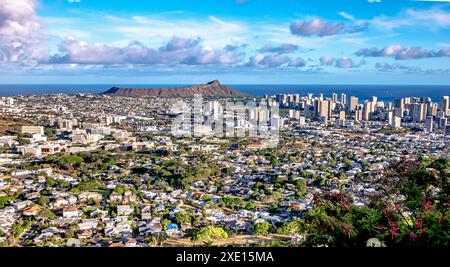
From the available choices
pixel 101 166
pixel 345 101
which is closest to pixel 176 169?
pixel 101 166

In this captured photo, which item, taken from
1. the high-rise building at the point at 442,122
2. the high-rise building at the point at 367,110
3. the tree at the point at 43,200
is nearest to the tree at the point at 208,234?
the tree at the point at 43,200

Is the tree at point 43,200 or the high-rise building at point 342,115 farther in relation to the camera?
the high-rise building at point 342,115

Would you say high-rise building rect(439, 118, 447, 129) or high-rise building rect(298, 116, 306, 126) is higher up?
high-rise building rect(439, 118, 447, 129)

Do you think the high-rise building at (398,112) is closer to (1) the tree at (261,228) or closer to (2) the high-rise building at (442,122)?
(2) the high-rise building at (442,122)

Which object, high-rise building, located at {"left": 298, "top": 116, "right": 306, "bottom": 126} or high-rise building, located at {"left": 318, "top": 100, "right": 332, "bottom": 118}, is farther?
high-rise building, located at {"left": 318, "top": 100, "right": 332, "bottom": 118}

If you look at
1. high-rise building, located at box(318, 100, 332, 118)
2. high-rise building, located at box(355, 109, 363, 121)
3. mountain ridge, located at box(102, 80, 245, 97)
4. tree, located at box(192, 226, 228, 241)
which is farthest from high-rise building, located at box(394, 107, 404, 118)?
tree, located at box(192, 226, 228, 241)

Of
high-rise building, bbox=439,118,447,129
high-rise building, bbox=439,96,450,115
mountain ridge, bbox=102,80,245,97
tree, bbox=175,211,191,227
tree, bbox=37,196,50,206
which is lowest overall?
tree, bbox=175,211,191,227

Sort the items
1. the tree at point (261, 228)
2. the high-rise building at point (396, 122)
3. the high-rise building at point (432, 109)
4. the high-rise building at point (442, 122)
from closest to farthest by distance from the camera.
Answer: the tree at point (261, 228) < the high-rise building at point (442, 122) < the high-rise building at point (432, 109) < the high-rise building at point (396, 122)

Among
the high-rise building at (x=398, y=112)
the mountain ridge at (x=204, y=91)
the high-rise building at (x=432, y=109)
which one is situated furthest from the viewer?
the high-rise building at (x=398, y=112)

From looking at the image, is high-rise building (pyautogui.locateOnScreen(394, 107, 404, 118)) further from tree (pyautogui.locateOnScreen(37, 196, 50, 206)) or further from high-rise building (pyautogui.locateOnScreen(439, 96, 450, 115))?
tree (pyautogui.locateOnScreen(37, 196, 50, 206))

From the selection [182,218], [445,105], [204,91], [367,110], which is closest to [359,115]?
[367,110]

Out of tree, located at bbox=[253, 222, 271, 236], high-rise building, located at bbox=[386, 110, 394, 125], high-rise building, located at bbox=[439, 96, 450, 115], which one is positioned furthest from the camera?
high-rise building, located at bbox=[386, 110, 394, 125]
